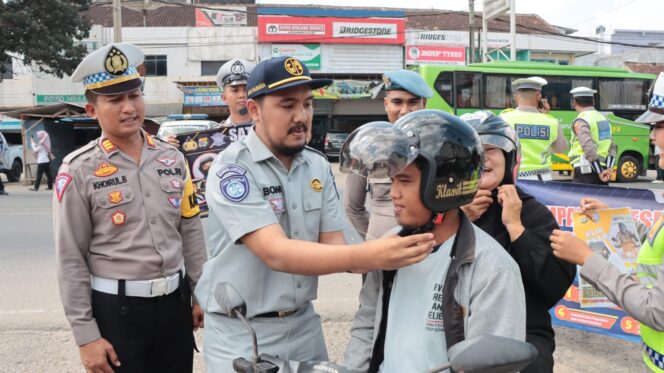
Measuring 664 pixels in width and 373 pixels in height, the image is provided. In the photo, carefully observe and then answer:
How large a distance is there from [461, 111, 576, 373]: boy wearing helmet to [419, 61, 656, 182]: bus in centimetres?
1562

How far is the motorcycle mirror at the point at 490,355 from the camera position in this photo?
1330 millimetres

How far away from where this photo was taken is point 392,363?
5.57 feet

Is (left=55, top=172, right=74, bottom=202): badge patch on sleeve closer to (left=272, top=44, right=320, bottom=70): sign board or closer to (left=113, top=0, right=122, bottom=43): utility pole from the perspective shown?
(left=113, top=0, right=122, bottom=43): utility pole

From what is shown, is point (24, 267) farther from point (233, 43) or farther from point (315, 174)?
point (233, 43)

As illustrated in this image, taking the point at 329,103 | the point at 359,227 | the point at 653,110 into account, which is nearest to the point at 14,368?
the point at 359,227

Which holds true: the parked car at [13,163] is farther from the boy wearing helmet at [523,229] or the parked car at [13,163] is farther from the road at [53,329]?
the boy wearing helmet at [523,229]

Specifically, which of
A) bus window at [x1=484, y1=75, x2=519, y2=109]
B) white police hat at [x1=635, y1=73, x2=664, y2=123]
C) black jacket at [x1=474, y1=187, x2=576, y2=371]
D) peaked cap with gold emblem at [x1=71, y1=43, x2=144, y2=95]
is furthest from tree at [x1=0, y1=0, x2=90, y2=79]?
white police hat at [x1=635, y1=73, x2=664, y2=123]

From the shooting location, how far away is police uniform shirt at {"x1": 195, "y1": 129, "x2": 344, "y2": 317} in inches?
75.8


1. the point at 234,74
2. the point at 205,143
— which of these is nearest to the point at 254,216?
the point at 205,143

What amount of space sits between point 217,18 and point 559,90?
2402 centimetres

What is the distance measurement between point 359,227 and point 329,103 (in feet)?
102

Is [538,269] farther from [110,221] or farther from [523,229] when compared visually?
[110,221]

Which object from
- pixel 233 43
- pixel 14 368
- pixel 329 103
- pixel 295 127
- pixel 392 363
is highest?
pixel 233 43

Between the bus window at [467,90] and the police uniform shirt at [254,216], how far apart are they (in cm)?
1688
